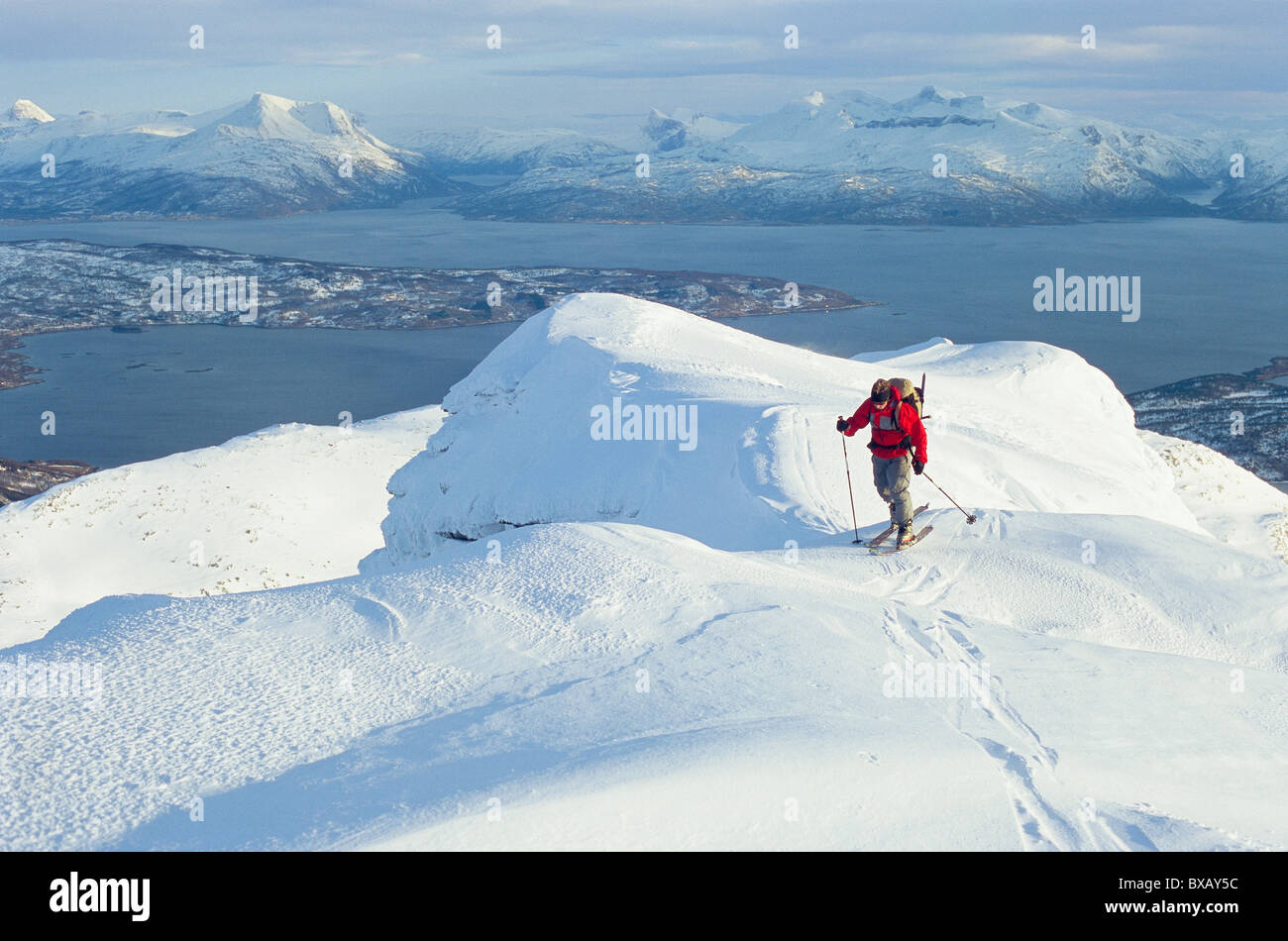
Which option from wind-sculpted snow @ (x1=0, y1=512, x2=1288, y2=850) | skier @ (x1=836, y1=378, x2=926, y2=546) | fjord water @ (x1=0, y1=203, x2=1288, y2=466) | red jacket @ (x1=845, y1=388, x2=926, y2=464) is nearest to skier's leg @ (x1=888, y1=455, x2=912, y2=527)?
skier @ (x1=836, y1=378, x2=926, y2=546)

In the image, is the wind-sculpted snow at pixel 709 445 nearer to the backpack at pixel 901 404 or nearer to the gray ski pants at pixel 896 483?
the gray ski pants at pixel 896 483

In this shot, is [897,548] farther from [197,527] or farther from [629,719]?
[197,527]

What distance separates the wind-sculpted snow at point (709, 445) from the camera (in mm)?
20172

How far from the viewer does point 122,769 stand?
22.6 ft

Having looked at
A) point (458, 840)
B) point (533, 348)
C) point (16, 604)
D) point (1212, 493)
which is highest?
point (533, 348)

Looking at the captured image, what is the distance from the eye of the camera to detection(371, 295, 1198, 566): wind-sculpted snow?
20.2 meters

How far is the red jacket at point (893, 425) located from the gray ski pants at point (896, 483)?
142mm

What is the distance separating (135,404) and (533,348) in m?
104

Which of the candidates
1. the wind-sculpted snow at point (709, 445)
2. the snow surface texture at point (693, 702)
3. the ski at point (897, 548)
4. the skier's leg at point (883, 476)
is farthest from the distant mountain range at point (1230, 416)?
the snow surface texture at point (693, 702)

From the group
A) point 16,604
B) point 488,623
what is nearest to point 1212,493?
point 488,623

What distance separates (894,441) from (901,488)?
66 centimetres

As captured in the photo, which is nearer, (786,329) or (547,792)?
(547,792)

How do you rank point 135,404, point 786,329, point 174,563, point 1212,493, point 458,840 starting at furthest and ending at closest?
point 786,329 → point 135,404 → point 174,563 → point 1212,493 → point 458,840

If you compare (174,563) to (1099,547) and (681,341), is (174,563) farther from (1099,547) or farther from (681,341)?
(1099,547)
